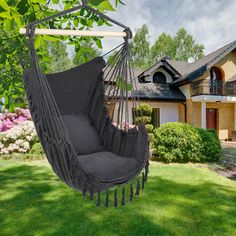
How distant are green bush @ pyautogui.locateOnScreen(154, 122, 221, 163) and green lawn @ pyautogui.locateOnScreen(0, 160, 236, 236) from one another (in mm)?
2020

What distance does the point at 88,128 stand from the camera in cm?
311

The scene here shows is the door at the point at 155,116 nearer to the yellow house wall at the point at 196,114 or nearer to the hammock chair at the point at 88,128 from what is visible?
the yellow house wall at the point at 196,114

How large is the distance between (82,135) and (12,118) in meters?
7.40

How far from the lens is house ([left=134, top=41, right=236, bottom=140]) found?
13117mm

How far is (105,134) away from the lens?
122 inches

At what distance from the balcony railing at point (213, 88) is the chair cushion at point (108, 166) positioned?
11361 millimetres

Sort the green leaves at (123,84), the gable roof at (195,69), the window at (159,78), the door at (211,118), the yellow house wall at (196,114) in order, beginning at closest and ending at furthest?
the green leaves at (123,84)
the gable roof at (195,69)
the yellow house wall at (196,114)
the door at (211,118)
the window at (159,78)

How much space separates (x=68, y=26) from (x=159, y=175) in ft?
11.9

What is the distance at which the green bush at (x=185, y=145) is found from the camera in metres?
7.04

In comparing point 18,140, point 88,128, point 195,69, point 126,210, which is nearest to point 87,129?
point 88,128

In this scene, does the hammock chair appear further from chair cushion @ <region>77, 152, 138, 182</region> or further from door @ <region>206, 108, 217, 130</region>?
door @ <region>206, 108, 217, 130</region>

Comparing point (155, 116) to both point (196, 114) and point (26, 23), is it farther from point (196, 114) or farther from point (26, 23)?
point (26, 23)

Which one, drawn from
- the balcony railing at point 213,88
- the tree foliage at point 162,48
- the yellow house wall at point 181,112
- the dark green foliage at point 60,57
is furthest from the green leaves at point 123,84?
the tree foliage at point 162,48

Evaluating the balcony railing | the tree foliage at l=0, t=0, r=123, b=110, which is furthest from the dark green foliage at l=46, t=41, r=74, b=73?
the tree foliage at l=0, t=0, r=123, b=110
